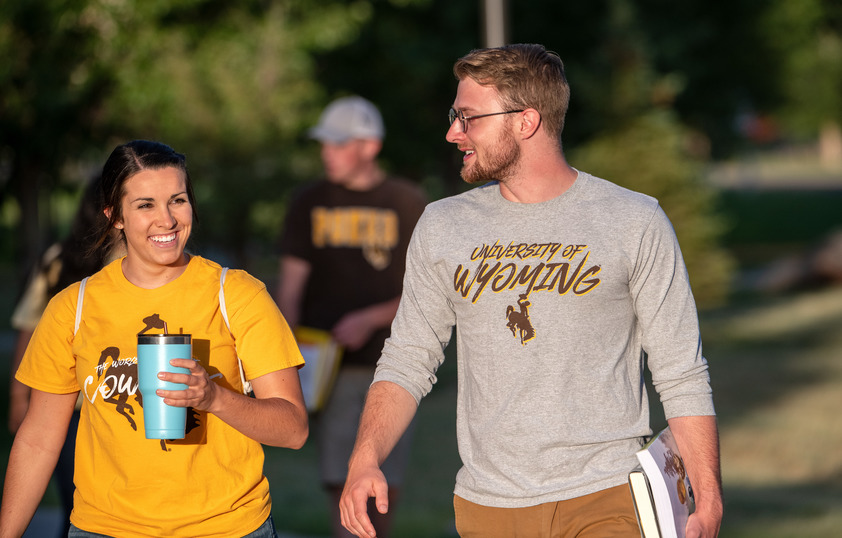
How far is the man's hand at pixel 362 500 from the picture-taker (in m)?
3.38

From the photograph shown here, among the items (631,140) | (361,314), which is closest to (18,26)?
(361,314)

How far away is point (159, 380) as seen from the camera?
2889 millimetres

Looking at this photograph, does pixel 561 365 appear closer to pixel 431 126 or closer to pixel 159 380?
pixel 159 380

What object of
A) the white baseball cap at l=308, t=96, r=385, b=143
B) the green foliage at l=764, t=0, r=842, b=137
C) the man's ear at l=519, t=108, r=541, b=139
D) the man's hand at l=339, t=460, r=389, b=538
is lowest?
the man's hand at l=339, t=460, r=389, b=538

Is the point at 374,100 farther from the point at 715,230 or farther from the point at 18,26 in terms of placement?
the point at 18,26

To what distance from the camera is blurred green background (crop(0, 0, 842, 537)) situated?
10867 mm

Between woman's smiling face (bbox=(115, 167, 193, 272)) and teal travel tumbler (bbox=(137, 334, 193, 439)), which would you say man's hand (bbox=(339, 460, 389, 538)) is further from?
woman's smiling face (bbox=(115, 167, 193, 272))

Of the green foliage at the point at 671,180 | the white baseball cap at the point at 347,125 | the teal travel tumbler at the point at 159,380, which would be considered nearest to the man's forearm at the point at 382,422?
the teal travel tumbler at the point at 159,380

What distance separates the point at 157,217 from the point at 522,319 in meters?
1.10

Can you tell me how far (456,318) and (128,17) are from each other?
27.0 feet

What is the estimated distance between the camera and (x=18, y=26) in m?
10.8

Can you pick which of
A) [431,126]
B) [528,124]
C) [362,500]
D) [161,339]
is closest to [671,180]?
[431,126]

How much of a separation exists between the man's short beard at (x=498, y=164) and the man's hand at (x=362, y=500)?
98 cm

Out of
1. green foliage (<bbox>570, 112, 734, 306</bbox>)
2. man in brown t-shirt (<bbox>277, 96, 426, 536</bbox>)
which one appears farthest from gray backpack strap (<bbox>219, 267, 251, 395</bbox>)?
green foliage (<bbox>570, 112, 734, 306</bbox>)
